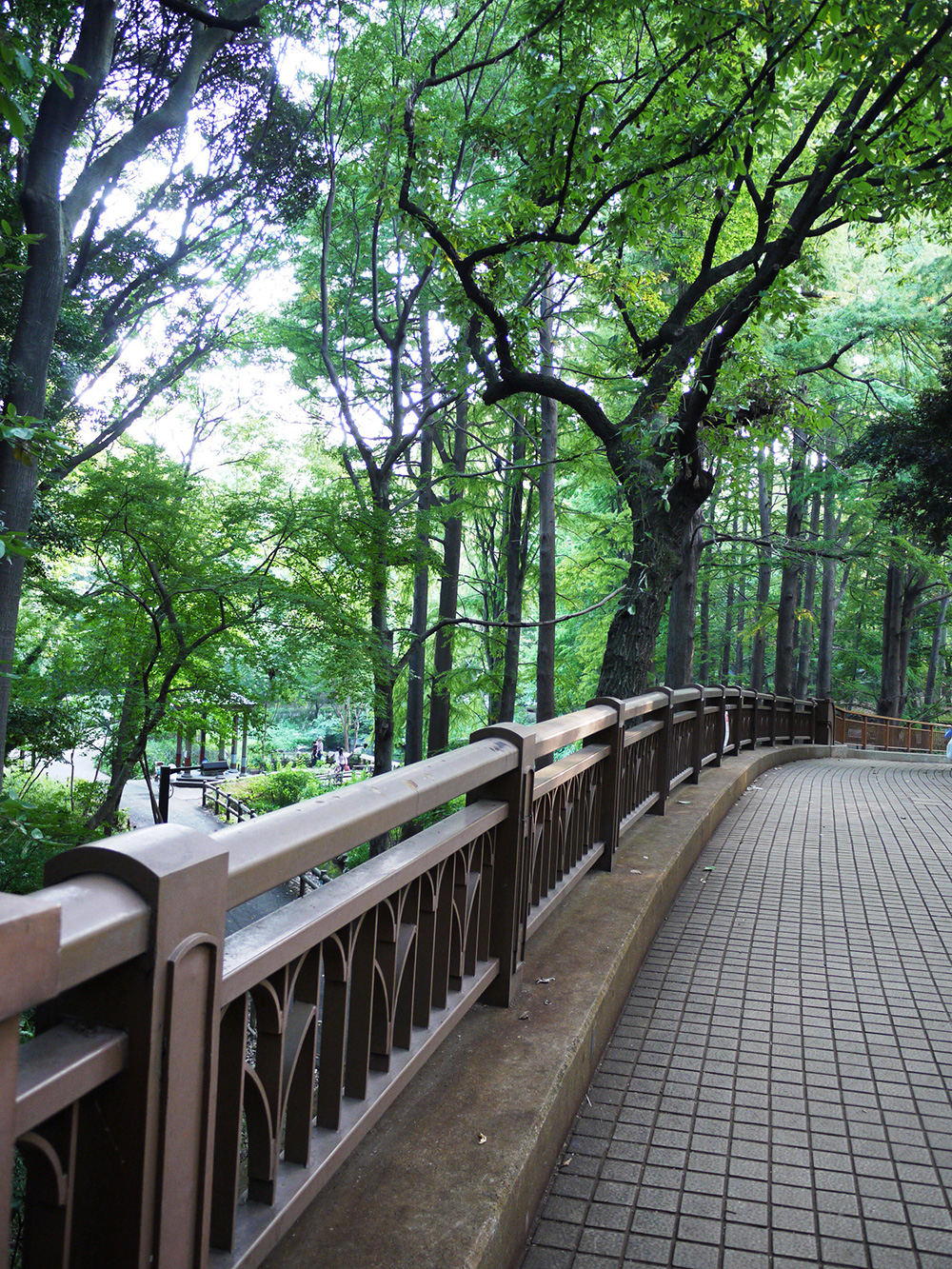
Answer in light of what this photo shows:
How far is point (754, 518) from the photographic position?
1061 inches

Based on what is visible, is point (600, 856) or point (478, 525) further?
point (478, 525)

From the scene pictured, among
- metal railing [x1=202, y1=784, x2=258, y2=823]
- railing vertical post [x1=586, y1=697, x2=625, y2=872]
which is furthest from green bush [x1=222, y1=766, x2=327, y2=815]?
railing vertical post [x1=586, y1=697, x2=625, y2=872]

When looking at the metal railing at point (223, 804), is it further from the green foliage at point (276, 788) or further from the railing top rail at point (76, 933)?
Answer: the railing top rail at point (76, 933)

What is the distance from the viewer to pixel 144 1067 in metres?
1.27

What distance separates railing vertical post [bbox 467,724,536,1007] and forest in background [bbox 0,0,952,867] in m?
2.24

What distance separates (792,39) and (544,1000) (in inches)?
245

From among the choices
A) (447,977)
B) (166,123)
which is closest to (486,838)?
(447,977)

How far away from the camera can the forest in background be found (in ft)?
23.0

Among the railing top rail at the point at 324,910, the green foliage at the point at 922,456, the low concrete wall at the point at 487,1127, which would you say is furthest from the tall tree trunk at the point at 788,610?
the railing top rail at the point at 324,910

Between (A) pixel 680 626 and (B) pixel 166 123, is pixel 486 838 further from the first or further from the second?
(A) pixel 680 626

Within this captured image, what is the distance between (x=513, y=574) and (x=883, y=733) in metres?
12.9

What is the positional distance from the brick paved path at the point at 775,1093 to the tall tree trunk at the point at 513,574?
41.7ft

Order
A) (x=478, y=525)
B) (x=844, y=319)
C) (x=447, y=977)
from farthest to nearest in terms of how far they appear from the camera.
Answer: (x=478, y=525) → (x=844, y=319) → (x=447, y=977)

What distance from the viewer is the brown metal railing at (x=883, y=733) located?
81.2 ft
